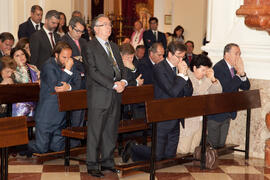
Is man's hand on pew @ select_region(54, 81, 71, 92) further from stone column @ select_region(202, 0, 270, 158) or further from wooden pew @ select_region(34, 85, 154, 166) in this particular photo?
stone column @ select_region(202, 0, 270, 158)

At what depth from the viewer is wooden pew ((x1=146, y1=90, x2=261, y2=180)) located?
19.2 feet

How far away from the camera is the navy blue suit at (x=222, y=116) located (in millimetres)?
7422

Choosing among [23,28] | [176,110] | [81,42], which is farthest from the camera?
[23,28]

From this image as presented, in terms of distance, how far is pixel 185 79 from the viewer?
6.43 m

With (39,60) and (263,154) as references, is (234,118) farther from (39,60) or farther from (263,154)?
(39,60)

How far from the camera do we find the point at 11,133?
4.58m

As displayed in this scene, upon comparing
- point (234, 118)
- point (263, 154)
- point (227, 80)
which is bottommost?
point (263, 154)

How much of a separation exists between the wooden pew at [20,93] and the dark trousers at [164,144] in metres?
1.53

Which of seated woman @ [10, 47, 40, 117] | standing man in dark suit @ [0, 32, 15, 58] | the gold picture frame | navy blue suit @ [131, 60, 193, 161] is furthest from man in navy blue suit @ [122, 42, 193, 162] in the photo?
the gold picture frame

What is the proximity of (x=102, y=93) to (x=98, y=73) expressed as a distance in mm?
230

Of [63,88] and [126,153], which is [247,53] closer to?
[126,153]

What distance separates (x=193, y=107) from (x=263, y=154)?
1.77 metres

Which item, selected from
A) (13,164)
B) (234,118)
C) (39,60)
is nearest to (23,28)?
(39,60)

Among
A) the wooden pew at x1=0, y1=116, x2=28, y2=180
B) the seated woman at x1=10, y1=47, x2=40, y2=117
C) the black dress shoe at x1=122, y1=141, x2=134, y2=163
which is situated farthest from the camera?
the seated woman at x1=10, y1=47, x2=40, y2=117
